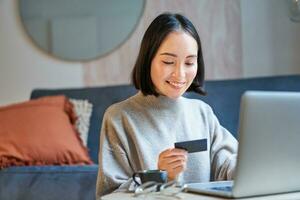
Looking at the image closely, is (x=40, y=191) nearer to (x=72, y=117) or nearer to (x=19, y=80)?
(x=72, y=117)

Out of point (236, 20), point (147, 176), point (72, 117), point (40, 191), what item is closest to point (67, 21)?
point (72, 117)

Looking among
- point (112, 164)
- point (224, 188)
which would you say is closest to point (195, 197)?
point (224, 188)

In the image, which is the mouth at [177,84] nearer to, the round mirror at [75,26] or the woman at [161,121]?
the woman at [161,121]

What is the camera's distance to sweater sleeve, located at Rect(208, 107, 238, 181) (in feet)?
4.27

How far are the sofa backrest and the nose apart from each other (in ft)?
3.28

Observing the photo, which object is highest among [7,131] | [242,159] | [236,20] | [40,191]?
[236,20]

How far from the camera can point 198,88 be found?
4.62 ft

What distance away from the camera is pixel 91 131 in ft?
8.12

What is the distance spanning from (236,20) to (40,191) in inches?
55.4

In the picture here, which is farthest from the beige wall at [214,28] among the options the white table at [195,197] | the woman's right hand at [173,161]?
the white table at [195,197]

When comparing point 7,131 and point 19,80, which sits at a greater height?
point 19,80

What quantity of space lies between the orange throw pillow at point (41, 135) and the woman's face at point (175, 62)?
1.10 meters

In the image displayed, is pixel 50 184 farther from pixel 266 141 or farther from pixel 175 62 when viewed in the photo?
pixel 266 141

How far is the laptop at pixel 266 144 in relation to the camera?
893 millimetres
